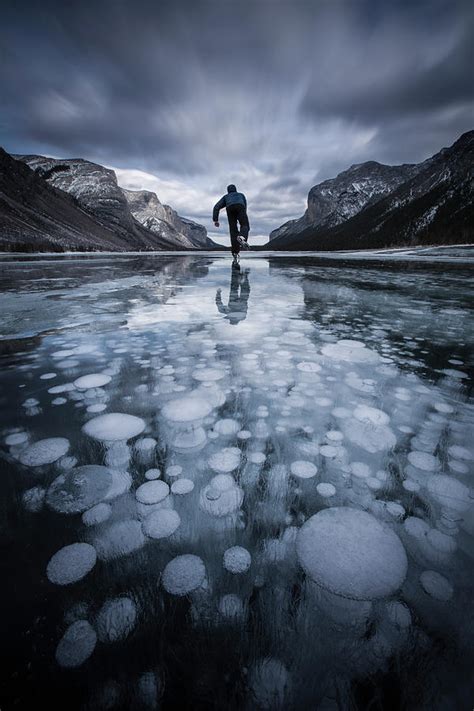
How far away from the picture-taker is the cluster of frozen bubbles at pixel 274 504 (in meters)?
0.69

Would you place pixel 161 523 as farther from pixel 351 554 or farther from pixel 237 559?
pixel 351 554

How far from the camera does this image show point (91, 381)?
189cm

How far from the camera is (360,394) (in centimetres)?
174

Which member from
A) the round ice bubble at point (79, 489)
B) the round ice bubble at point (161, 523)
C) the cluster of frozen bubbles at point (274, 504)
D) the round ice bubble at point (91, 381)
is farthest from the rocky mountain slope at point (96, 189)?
the round ice bubble at point (161, 523)

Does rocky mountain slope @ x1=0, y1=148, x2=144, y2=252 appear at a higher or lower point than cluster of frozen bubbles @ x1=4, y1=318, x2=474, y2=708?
higher

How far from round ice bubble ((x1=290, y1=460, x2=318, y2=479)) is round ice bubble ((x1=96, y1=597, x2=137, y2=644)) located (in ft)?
2.09

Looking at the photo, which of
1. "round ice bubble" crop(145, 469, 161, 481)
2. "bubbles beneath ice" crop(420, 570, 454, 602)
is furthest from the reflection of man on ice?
"bubbles beneath ice" crop(420, 570, 454, 602)

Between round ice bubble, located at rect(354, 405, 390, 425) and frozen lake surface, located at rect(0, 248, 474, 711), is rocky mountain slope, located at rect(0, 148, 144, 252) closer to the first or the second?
frozen lake surface, located at rect(0, 248, 474, 711)

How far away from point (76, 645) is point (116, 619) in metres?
0.08

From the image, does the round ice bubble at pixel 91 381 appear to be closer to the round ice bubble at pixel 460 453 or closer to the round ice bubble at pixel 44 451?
the round ice bubble at pixel 44 451

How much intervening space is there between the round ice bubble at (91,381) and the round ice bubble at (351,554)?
1398 millimetres

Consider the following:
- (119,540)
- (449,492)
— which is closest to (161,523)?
(119,540)

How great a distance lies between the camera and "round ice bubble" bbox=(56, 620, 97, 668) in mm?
631

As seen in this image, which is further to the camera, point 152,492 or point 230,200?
point 230,200
